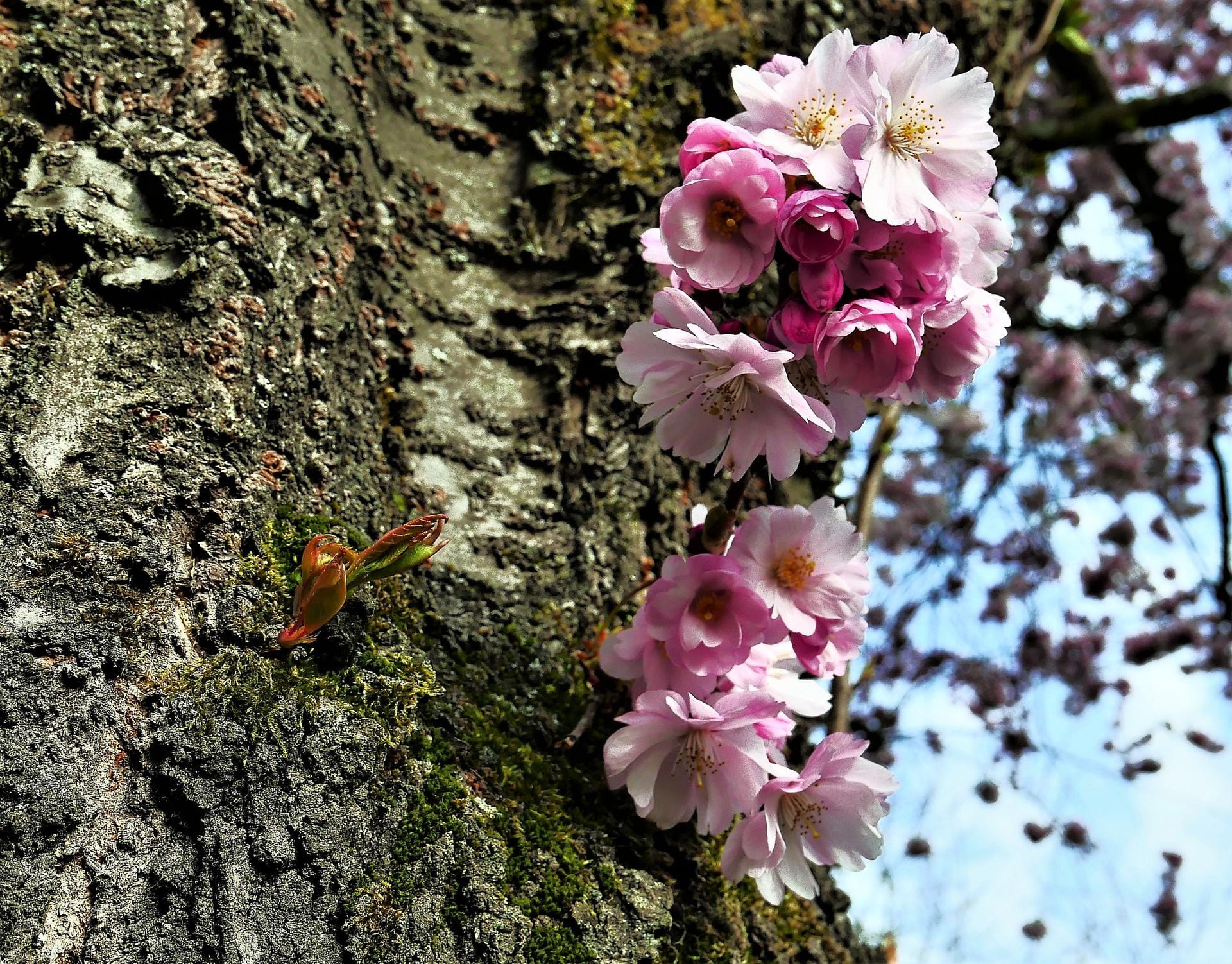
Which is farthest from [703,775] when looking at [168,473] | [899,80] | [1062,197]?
[1062,197]

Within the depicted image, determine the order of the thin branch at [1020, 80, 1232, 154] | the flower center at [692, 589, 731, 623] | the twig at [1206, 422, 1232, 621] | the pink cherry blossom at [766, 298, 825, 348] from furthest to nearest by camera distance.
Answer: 1. the twig at [1206, 422, 1232, 621]
2. the thin branch at [1020, 80, 1232, 154]
3. the flower center at [692, 589, 731, 623]
4. the pink cherry blossom at [766, 298, 825, 348]

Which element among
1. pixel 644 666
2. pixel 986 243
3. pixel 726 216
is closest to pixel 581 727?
pixel 644 666

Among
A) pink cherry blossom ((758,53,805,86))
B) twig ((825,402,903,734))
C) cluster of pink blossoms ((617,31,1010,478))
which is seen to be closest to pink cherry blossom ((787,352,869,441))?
cluster of pink blossoms ((617,31,1010,478))

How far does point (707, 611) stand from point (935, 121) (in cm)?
61

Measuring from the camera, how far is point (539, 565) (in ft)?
4.39

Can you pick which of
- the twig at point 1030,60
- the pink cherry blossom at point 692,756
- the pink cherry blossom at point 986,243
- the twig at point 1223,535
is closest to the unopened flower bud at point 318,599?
the pink cherry blossom at point 692,756

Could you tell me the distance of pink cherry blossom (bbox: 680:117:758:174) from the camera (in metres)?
0.98

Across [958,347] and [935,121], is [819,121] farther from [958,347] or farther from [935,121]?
[958,347]

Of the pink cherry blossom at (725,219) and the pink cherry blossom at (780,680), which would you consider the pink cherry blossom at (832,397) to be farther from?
the pink cherry blossom at (780,680)

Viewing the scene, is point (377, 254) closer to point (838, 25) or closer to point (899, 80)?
point (899, 80)

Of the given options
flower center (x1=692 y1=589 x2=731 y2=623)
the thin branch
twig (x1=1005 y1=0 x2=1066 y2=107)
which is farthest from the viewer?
the thin branch

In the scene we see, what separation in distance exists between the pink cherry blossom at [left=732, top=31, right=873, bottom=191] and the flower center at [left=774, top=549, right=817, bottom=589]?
1.39ft

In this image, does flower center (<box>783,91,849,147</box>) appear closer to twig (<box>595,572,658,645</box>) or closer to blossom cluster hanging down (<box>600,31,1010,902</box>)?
blossom cluster hanging down (<box>600,31,1010,902</box>)

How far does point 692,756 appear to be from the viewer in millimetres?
1065
